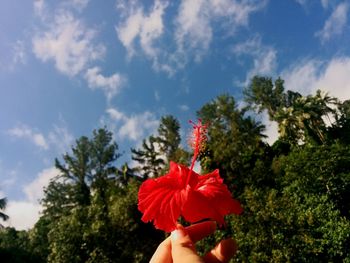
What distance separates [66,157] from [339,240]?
19000mm

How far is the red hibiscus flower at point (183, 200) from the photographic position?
152 cm

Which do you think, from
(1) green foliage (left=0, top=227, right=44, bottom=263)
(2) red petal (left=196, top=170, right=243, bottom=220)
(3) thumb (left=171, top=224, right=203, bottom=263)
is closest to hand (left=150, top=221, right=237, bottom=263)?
(3) thumb (left=171, top=224, right=203, bottom=263)

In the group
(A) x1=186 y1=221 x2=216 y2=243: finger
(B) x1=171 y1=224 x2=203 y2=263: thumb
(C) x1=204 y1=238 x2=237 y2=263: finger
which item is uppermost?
(A) x1=186 y1=221 x2=216 y2=243: finger

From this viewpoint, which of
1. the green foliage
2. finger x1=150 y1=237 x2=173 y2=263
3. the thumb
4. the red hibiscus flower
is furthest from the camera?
the green foliage

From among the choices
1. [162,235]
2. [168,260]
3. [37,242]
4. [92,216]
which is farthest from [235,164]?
[168,260]

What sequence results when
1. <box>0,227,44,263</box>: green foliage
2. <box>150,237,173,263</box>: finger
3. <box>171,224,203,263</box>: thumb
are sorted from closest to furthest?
1. <box>171,224,203,263</box>: thumb
2. <box>150,237,173,263</box>: finger
3. <box>0,227,44,263</box>: green foliage

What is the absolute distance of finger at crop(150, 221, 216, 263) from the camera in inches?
54.4

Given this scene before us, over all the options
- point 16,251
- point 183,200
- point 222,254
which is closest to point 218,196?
point 183,200

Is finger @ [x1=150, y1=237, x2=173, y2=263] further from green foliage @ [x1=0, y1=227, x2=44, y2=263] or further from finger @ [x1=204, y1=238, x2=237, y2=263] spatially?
green foliage @ [x1=0, y1=227, x2=44, y2=263]

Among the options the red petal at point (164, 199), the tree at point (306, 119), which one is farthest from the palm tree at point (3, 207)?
the red petal at point (164, 199)

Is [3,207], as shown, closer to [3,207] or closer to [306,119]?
[3,207]

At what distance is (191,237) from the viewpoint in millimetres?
1432

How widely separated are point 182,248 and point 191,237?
12 centimetres

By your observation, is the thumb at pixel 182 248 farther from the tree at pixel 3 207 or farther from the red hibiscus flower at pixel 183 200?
the tree at pixel 3 207
